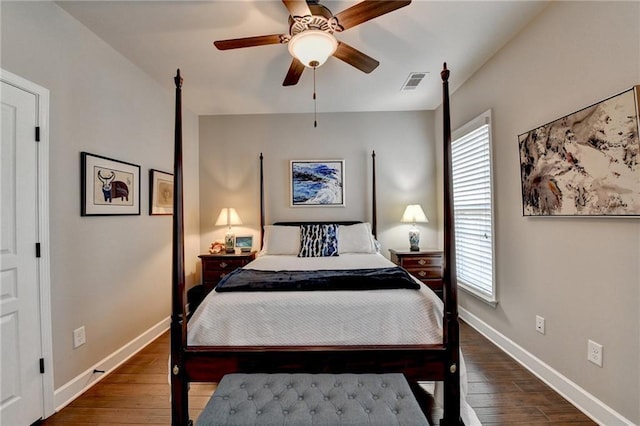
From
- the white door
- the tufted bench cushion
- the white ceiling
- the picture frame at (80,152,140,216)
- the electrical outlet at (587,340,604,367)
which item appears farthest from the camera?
the picture frame at (80,152,140,216)

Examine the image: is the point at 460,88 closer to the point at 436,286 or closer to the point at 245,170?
the point at 436,286

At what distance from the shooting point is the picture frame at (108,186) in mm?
2139

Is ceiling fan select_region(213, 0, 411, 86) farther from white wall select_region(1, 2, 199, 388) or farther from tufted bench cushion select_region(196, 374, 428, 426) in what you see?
tufted bench cushion select_region(196, 374, 428, 426)

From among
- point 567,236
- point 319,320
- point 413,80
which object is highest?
point 413,80

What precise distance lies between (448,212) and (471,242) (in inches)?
74.7

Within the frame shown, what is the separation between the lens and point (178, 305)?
1.55 metres

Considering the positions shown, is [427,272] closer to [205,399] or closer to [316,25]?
[205,399]

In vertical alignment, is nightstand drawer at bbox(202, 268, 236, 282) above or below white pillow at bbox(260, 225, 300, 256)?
below

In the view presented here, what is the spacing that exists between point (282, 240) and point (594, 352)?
9.25 ft

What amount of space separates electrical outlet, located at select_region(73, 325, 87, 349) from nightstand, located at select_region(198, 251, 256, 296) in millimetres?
1454

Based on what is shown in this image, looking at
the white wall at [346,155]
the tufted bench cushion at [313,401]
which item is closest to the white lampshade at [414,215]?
the white wall at [346,155]

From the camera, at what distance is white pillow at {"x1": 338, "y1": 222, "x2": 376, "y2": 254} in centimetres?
344

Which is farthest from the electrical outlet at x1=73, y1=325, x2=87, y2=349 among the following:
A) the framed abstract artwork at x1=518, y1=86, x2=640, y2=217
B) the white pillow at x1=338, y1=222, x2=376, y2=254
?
the framed abstract artwork at x1=518, y1=86, x2=640, y2=217

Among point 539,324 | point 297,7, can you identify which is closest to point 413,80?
point 297,7
